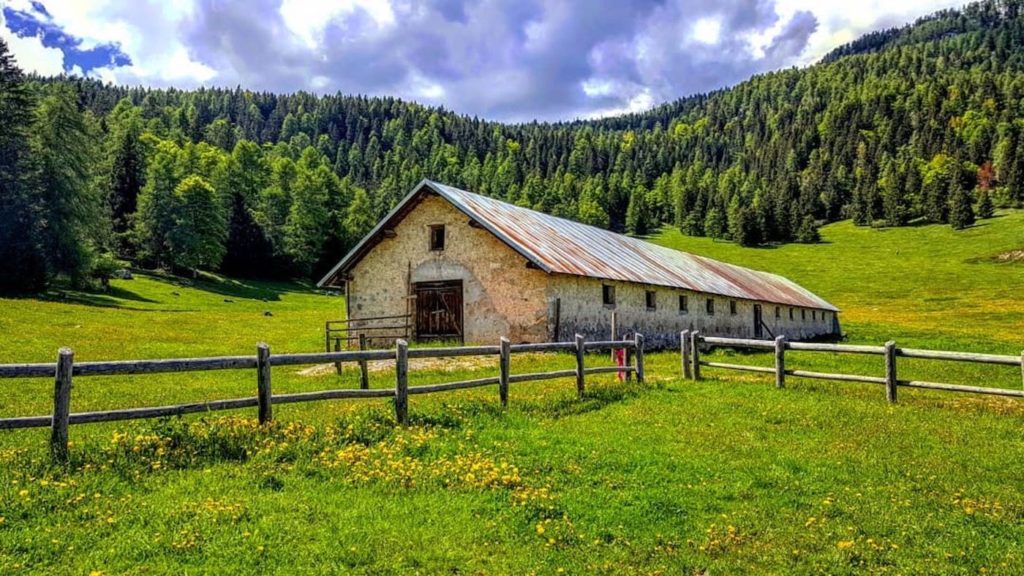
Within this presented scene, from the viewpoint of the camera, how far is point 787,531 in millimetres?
7020

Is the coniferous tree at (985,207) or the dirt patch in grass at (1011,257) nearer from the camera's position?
→ the dirt patch in grass at (1011,257)

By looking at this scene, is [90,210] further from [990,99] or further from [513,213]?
[990,99]

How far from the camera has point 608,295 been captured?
27609 millimetres

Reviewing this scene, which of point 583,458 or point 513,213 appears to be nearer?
point 583,458

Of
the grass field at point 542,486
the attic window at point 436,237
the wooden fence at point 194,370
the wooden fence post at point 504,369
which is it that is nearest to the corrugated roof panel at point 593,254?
the attic window at point 436,237

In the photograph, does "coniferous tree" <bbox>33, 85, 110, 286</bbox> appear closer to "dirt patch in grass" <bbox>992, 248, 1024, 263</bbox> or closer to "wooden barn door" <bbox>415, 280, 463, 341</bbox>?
"wooden barn door" <bbox>415, 280, 463, 341</bbox>

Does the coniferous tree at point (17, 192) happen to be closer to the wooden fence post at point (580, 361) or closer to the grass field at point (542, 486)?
the grass field at point (542, 486)

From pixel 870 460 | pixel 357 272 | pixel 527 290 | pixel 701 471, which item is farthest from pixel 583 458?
pixel 357 272

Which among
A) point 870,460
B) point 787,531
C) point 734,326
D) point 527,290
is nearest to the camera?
point 787,531

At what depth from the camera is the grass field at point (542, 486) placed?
20.2 ft

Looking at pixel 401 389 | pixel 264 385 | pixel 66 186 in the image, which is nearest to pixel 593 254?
pixel 401 389

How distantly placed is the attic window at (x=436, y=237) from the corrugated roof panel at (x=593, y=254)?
1.60 m

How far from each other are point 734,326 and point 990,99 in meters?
200

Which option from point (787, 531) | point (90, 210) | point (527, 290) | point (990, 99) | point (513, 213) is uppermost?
point (990, 99)
